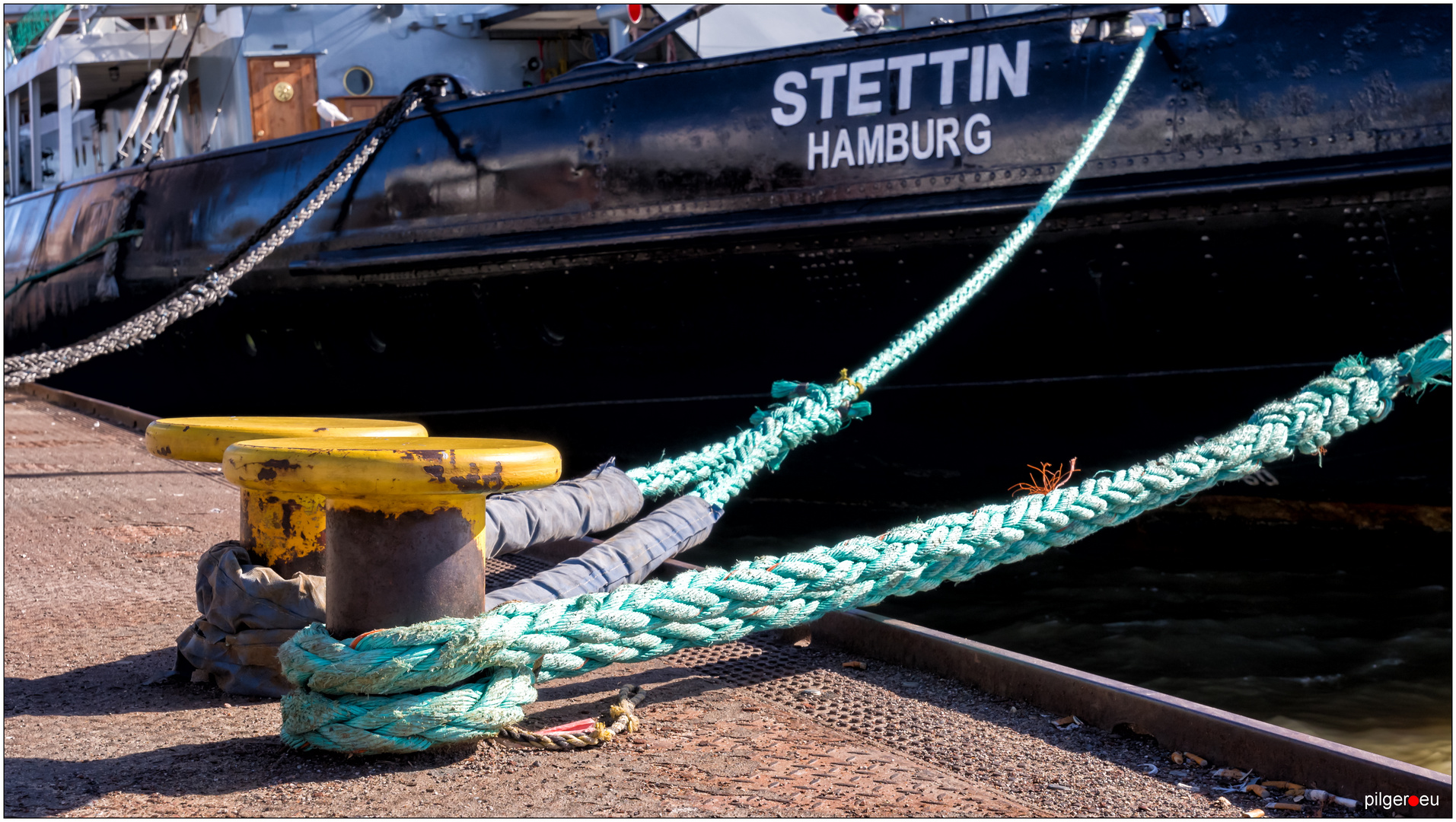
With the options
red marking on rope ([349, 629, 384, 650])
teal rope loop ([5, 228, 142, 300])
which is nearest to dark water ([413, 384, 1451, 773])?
red marking on rope ([349, 629, 384, 650])

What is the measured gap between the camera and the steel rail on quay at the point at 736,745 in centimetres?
189

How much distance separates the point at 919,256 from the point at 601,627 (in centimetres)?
316

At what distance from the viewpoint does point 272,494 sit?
2.40 metres

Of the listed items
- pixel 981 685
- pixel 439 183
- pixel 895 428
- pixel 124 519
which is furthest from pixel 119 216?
pixel 981 685

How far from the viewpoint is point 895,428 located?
526cm

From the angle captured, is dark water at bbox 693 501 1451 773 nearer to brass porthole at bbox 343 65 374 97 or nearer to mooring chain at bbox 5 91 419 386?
mooring chain at bbox 5 91 419 386

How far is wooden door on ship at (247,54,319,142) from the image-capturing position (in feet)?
27.2

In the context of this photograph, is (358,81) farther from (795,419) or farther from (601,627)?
(601,627)

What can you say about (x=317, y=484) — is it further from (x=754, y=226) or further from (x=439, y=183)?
(x=439, y=183)

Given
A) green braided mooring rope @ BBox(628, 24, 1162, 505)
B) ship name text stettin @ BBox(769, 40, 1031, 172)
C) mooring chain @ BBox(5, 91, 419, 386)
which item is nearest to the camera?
green braided mooring rope @ BBox(628, 24, 1162, 505)

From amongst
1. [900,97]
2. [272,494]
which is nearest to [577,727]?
[272,494]

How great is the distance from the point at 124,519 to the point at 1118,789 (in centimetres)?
361

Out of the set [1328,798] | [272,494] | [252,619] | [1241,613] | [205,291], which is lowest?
[1241,613]

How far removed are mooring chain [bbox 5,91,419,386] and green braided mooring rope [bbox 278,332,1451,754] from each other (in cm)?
376
